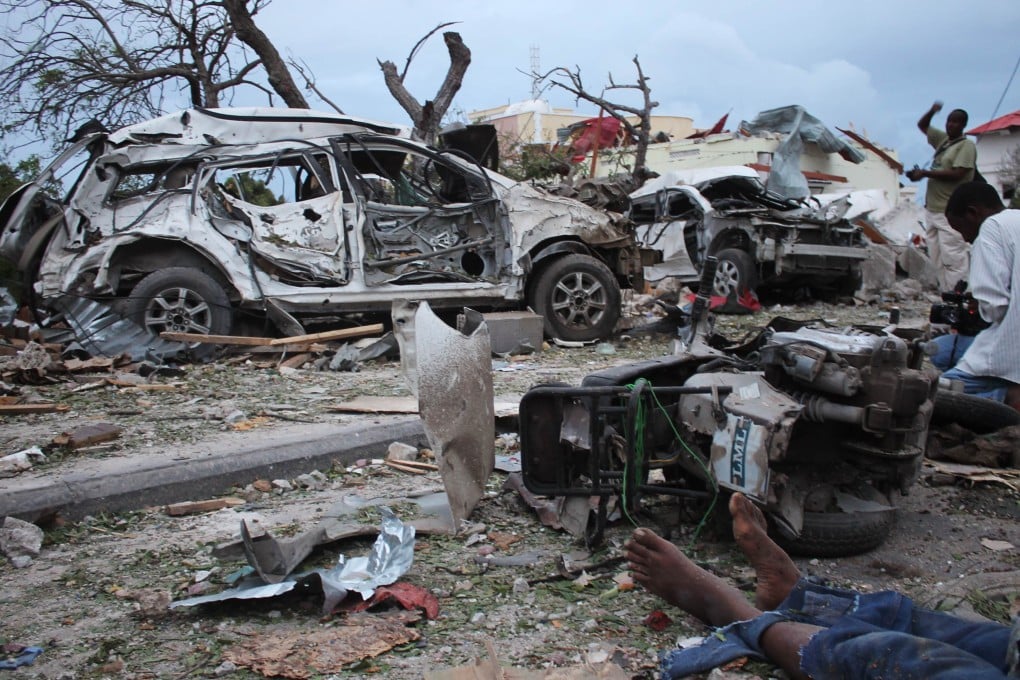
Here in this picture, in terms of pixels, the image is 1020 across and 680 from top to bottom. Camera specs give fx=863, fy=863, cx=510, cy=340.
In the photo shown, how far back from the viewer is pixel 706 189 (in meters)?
13.2

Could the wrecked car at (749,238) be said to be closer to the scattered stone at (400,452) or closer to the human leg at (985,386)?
the human leg at (985,386)

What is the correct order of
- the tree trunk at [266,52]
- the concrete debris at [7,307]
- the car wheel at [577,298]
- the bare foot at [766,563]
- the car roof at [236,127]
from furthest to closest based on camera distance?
1. the tree trunk at [266,52]
2. the concrete debris at [7,307]
3. the car wheel at [577,298]
4. the car roof at [236,127]
5. the bare foot at [766,563]

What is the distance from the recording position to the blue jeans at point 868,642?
180 centimetres

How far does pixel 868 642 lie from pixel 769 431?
0.85 metres

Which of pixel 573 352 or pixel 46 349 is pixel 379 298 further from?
pixel 46 349

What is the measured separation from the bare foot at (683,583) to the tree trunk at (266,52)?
39.6ft

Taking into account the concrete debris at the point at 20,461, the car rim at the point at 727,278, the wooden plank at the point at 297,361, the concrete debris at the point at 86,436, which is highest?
the car rim at the point at 727,278

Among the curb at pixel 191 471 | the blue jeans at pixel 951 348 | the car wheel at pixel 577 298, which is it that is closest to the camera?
the curb at pixel 191 471

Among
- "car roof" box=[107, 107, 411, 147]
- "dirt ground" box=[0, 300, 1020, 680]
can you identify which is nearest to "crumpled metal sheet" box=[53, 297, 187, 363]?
"car roof" box=[107, 107, 411, 147]

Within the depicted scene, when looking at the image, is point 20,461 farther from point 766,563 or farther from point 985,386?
point 985,386

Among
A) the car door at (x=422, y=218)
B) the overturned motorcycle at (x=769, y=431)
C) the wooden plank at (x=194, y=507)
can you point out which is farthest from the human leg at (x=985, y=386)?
the car door at (x=422, y=218)

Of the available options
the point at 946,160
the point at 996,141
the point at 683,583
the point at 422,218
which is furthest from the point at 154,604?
the point at 996,141

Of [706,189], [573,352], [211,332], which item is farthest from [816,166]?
[211,332]

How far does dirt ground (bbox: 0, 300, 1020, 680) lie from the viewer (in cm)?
246
